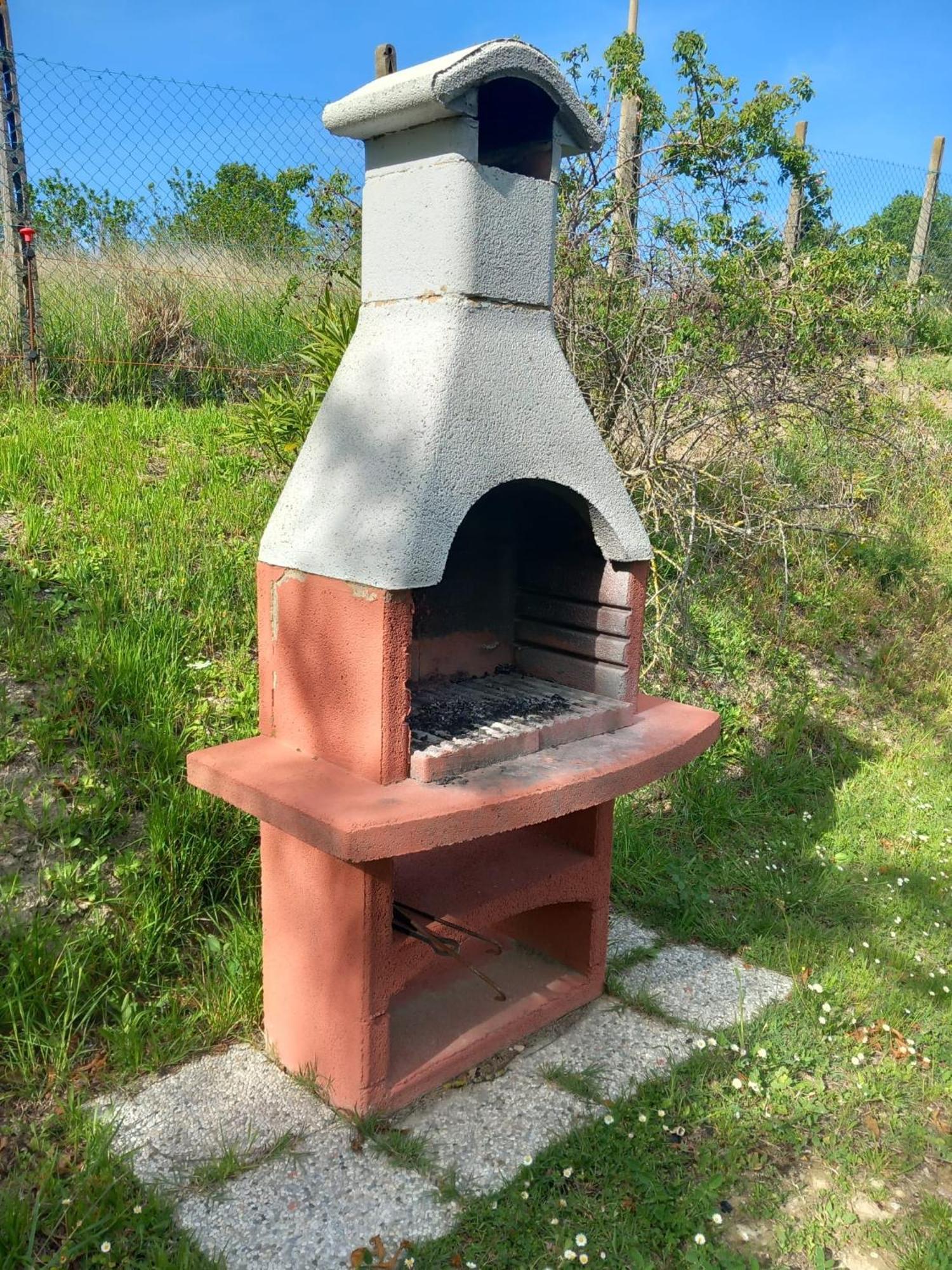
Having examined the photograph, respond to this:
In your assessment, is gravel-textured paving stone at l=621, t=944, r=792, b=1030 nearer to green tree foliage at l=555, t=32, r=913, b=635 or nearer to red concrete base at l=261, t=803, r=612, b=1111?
red concrete base at l=261, t=803, r=612, b=1111

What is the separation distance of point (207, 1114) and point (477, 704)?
4.18 feet

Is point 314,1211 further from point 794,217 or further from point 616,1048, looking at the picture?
point 794,217

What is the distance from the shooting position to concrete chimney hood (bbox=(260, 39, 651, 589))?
83.7 inches

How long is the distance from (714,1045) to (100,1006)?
5.82 ft

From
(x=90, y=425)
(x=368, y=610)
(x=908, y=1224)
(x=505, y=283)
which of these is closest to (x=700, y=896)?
(x=908, y=1224)

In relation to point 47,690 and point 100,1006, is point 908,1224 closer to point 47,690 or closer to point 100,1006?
point 100,1006

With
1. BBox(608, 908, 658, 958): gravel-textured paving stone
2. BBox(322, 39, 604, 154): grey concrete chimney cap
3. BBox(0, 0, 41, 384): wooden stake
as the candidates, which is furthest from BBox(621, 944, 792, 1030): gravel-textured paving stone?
BBox(0, 0, 41, 384): wooden stake

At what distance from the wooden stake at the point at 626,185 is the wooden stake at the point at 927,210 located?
6301 mm

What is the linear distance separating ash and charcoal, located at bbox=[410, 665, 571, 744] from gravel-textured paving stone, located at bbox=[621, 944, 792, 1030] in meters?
1.06

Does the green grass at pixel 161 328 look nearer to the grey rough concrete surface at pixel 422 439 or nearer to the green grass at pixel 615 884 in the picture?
the green grass at pixel 615 884

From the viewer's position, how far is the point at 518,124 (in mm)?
2566

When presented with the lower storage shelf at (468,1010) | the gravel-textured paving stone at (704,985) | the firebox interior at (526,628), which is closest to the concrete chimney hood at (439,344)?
the firebox interior at (526,628)

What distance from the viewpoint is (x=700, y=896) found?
3.59 metres

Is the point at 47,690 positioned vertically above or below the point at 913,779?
above
